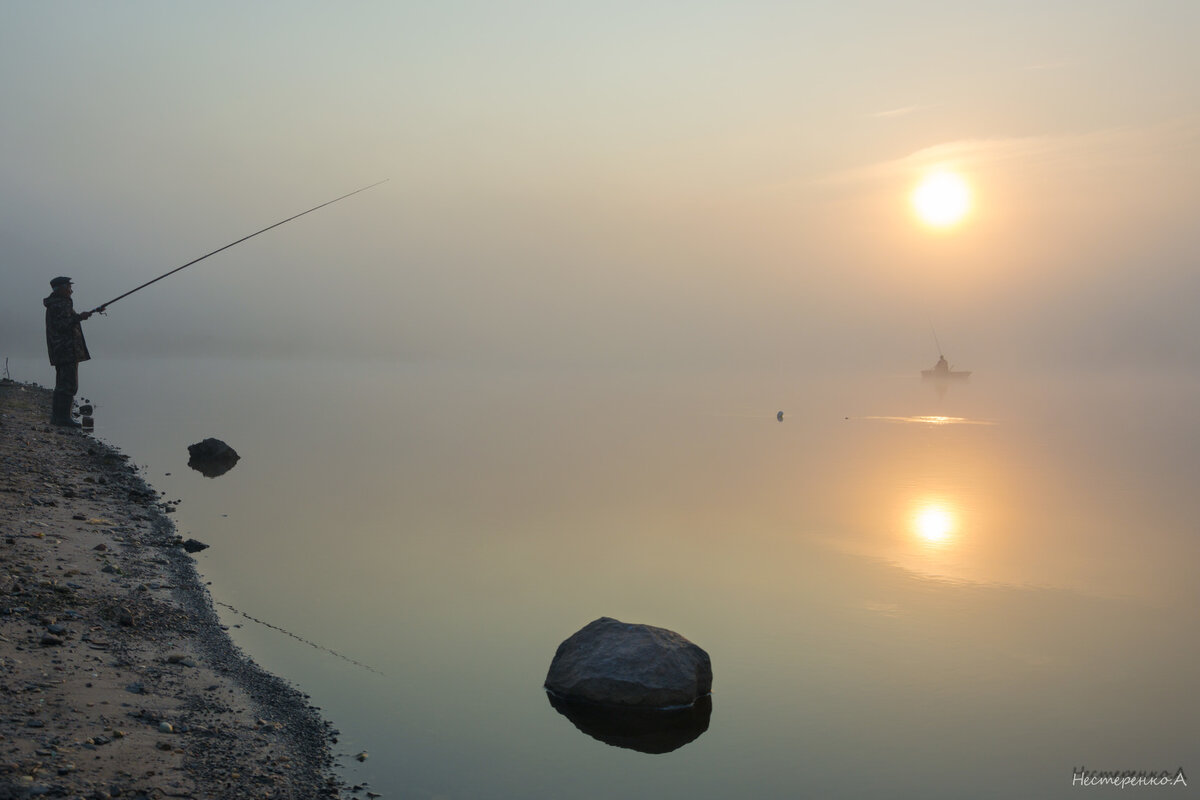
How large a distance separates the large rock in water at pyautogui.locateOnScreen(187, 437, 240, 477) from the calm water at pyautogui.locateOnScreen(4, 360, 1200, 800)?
0.87 meters

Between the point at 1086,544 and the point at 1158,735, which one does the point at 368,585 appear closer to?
the point at 1158,735

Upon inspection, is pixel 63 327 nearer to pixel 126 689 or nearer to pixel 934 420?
pixel 126 689

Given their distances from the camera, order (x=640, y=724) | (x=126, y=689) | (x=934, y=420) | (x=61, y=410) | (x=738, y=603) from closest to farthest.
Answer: (x=126, y=689) → (x=640, y=724) → (x=738, y=603) → (x=61, y=410) → (x=934, y=420)

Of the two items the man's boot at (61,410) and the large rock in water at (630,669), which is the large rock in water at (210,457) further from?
the large rock in water at (630,669)

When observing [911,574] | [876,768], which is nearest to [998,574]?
[911,574]

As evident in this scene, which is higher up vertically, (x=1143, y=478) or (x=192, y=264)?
(x=1143, y=478)

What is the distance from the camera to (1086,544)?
23578mm

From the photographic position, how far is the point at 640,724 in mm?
11070

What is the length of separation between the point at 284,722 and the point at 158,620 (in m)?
3.59

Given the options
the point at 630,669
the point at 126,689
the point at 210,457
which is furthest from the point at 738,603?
the point at 210,457

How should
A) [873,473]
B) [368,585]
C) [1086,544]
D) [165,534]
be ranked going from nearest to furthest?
→ [368,585], [165,534], [1086,544], [873,473]

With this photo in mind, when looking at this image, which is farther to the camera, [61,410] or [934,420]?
[934,420]

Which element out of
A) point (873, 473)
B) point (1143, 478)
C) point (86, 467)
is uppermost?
point (1143, 478)

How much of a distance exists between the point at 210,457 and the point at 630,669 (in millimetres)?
25830
